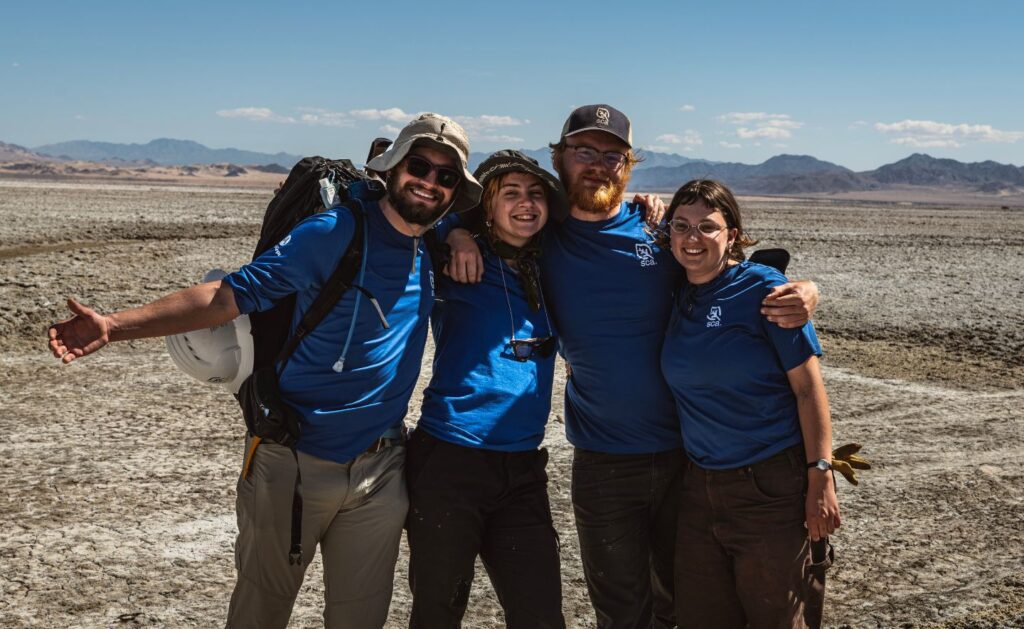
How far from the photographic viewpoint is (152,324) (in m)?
2.65

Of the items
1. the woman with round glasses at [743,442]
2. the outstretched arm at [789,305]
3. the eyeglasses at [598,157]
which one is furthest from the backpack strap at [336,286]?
the outstretched arm at [789,305]

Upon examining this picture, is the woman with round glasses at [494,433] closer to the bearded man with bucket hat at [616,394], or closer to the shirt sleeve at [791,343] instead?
the bearded man with bucket hat at [616,394]

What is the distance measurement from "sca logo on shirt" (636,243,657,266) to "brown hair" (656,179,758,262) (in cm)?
21

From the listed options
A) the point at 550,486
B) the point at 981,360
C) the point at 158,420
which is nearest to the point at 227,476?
the point at 158,420

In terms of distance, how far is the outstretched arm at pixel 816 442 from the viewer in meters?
2.94

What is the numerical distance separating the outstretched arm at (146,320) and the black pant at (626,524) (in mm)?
1497

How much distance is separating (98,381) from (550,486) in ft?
15.3

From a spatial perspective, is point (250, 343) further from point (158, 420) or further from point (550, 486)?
point (158, 420)

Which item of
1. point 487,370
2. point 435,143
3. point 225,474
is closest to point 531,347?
point 487,370

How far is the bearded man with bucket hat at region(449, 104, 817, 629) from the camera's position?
129 inches

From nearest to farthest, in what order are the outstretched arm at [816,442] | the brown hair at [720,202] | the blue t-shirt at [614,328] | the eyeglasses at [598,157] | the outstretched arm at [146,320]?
the outstretched arm at [146,320] < the outstretched arm at [816,442] < the brown hair at [720,202] < the blue t-shirt at [614,328] < the eyeglasses at [598,157]

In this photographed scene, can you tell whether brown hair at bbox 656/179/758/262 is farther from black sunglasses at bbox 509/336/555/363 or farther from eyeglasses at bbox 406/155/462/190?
eyeglasses at bbox 406/155/462/190

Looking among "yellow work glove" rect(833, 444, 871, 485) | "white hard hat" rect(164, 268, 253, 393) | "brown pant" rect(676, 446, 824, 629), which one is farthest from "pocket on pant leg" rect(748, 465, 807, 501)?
"white hard hat" rect(164, 268, 253, 393)

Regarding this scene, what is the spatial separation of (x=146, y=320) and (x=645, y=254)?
1813 millimetres
